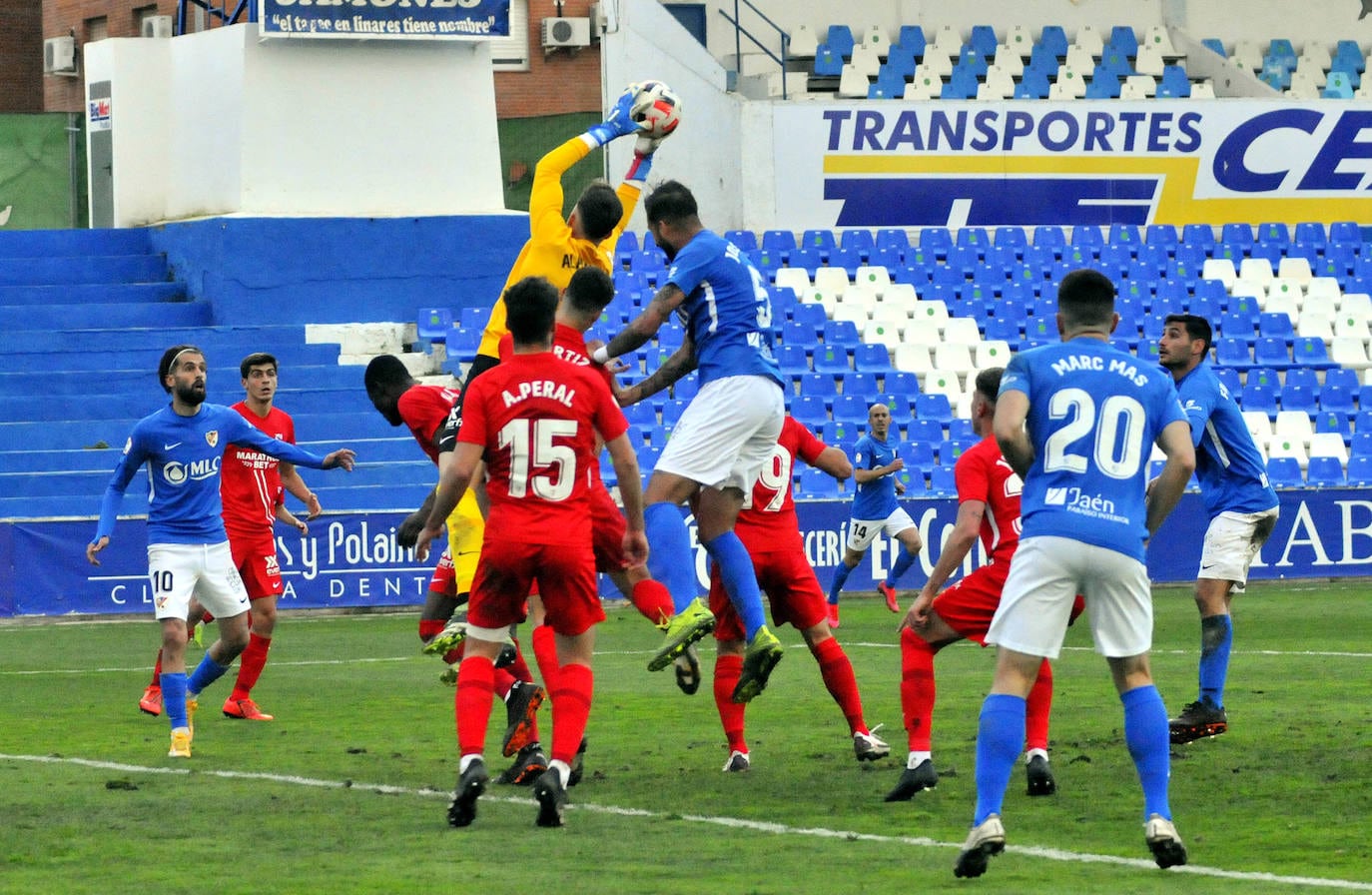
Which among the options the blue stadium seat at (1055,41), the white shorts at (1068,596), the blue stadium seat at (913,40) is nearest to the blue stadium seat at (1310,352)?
the blue stadium seat at (1055,41)

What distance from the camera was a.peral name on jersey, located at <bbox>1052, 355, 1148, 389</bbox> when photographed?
7.11m

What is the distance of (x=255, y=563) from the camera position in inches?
529

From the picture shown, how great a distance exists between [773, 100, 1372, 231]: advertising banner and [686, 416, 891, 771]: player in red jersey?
68.5 feet

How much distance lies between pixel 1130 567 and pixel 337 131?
21476 mm

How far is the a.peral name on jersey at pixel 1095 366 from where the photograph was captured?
711cm

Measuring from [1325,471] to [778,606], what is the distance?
59.0ft

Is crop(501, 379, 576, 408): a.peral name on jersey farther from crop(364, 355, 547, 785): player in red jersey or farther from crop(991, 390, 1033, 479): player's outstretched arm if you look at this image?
crop(364, 355, 547, 785): player in red jersey

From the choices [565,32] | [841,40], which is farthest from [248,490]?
[841,40]

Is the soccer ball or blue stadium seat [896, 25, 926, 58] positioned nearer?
the soccer ball

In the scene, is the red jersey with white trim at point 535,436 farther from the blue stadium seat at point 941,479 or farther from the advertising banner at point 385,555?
the blue stadium seat at point 941,479

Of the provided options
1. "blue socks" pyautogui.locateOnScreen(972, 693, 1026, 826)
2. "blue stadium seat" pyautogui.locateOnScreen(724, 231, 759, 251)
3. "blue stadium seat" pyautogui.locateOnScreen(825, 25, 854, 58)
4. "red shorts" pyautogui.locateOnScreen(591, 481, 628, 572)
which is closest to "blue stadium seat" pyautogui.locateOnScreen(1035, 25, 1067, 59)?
"blue stadium seat" pyautogui.locateOnScreen(825, 25, 854, 58)

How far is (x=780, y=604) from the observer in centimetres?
1011

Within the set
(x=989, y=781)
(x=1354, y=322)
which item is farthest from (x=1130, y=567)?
(x=1354, y=322)

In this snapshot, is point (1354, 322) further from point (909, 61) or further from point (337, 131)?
point (337, 131)
